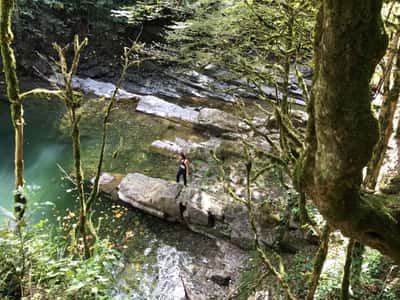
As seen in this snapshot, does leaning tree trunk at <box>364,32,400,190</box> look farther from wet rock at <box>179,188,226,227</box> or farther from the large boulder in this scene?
the large boulder

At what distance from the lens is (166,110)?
16109 millimetres

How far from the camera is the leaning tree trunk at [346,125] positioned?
1598 mm

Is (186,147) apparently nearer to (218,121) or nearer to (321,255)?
(218,121)

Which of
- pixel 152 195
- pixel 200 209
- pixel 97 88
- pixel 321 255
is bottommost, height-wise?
pixel 152 195

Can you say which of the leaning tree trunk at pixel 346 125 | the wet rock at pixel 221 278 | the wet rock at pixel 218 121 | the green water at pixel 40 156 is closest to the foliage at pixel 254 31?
the leaning tree trunk at pixel 346 125

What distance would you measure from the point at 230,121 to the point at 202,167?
10.4 ft

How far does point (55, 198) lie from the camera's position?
10.2 metres

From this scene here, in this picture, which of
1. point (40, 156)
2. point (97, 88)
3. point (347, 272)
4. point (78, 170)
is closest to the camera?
point (347, 272)

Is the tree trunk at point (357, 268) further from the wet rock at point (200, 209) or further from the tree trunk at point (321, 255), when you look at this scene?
the wet rock at point (200, 209)

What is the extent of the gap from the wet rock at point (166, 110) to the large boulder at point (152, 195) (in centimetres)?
534

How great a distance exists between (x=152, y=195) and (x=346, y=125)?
821 cm

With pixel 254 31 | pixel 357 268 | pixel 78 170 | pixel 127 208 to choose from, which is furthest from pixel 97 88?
pixel 357 268

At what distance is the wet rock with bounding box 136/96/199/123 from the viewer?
1543 centimetres

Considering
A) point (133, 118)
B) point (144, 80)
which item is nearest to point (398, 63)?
point (133, 118)
